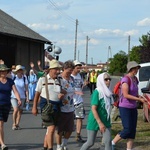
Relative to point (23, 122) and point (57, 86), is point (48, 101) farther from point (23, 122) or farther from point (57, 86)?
point (23, 122)

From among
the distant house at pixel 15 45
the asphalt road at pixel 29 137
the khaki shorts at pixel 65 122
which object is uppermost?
the distant house at pixel 15 45

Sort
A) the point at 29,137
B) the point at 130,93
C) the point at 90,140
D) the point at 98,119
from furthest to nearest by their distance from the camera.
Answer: the point at 29,137
the point at 130,93
the point at 90,140
the point at 98,119

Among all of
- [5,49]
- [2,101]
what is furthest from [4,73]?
[5,49]

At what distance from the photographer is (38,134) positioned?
39.1 ft

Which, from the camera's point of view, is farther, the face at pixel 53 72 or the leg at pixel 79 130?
the leg at pixel 79 130

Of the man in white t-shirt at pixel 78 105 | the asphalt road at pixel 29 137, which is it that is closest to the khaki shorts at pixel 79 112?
the man in white t-shirt at pixel 78 105

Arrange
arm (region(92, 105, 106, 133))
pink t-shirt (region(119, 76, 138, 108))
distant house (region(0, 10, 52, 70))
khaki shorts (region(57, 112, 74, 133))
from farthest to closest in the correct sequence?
distant house (region(0, 10, 52, 70)) → khaki shorts (region(57, 112, 74, 133)) → pink t-shirt (region(119, 76, 138, 108)) → arm (region(92, 105, 106, 133))

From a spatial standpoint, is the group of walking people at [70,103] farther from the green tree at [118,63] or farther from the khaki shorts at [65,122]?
the green tree at [118,63]

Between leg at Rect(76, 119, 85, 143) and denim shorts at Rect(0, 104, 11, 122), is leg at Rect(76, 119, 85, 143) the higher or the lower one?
the lower one

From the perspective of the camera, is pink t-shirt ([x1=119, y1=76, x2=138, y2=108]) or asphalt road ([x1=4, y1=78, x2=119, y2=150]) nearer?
pink t-shirt ([x1=119, y1=76, x2=138, y2=108])

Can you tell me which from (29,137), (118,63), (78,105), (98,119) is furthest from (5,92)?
(118,63)

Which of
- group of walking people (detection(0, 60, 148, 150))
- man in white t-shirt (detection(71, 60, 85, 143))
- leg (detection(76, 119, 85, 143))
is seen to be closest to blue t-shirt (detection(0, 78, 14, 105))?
group of walking people (detection(0, 60, 148, 150))

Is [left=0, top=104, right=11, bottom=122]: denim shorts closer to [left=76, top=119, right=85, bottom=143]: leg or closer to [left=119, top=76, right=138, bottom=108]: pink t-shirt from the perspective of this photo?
[left=76, top=119, right=85, bottom=143]: leg

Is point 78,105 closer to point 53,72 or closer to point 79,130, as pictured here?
point 79,130
